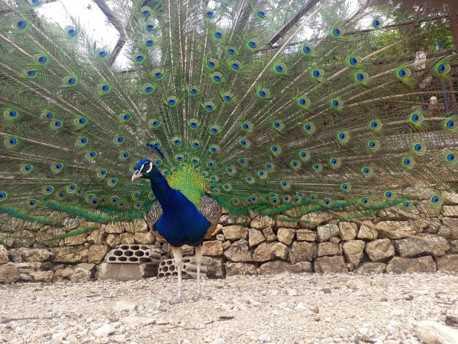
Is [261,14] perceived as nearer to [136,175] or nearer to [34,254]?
[136,175]

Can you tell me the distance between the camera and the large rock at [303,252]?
4.50 metres

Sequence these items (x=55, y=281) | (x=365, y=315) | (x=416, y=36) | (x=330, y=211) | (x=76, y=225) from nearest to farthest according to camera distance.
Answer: (x=365, y=315), (x=416, y=36), (x=330, y=211), (x=76, y=225), (x=55, y=281)

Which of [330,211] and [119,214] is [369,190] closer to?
[330,211]

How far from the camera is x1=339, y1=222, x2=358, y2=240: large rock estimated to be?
4.40 m

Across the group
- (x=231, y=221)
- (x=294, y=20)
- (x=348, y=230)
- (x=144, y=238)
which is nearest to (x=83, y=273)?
(x=144, y=238)

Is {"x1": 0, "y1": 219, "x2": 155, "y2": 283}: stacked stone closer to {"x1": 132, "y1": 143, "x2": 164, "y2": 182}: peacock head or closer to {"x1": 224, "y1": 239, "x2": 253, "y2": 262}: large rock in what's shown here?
{"x1": 224, "y1": 239, "x2": 253, "y2": 262}: large rock

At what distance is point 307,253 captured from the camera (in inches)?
177

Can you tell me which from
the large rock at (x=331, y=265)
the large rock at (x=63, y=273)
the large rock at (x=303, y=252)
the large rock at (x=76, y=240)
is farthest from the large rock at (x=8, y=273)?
the large rock at (x=331, y=265)

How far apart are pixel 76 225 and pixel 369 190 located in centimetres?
265

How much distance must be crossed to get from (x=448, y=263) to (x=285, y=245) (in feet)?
5.38

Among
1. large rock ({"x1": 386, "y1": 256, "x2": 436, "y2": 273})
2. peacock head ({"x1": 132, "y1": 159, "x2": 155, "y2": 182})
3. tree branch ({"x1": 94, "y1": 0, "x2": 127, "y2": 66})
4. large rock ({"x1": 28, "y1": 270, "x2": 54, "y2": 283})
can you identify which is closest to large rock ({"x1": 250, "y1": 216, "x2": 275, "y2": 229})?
large rock ({"x1": 386, "y1": 256, "x2": 436, "y2": 273})

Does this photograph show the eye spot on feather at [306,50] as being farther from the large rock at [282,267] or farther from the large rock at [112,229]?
the large rock at [112,229]

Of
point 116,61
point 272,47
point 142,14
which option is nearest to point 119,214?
point 116,61

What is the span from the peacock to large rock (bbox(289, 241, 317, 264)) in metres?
1.17
